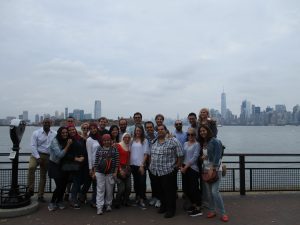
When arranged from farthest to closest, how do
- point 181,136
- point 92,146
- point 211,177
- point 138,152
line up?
point 181,136 < point 138,152 < point 92,146 < point 211,177

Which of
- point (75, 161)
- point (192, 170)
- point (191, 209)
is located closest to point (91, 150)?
point (75, 161)

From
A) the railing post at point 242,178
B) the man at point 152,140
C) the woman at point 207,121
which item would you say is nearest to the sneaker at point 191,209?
the man at point 152,140

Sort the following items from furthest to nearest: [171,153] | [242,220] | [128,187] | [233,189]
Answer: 1. [233,189]
2. [128,187]
3. [171,153]
4. [242,220]

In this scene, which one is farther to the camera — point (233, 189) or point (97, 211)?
point (233, 189)

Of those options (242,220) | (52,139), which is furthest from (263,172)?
(52,139)

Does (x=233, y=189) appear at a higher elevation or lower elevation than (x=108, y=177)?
lower

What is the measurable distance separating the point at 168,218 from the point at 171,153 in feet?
3.98

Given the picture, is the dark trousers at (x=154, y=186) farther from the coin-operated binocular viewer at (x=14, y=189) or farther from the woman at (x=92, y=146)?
the coin-operated binocular viewer at (x=14, y=189)

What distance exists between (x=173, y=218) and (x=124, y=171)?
138cm

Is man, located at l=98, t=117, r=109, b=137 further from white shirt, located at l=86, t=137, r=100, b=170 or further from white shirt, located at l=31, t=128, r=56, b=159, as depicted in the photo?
white shirt, located at l=31, t=128, r=56, b=159

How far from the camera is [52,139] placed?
6.73 meters

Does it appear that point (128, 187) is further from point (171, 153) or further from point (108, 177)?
point (171, 153)

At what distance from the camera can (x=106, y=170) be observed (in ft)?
20.5

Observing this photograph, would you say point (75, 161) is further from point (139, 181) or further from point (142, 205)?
point (142, 205)
